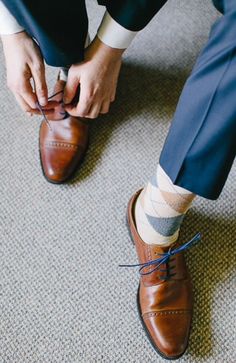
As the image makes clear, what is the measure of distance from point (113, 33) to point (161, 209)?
311 mm

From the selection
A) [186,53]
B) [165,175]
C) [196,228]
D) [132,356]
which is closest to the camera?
[165,175]

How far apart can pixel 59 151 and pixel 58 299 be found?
0.30 meters

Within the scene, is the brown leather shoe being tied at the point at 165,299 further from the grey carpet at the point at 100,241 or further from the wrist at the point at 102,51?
the wrist at the point at 102,51

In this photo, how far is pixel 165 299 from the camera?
811 mm

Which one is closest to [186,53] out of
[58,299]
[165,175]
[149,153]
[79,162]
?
[149,153]

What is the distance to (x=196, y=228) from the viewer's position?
918mm

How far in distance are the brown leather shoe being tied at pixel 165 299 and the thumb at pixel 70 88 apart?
0.98 ft

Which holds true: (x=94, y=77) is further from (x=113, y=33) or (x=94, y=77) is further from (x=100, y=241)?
(x=100, y=241)

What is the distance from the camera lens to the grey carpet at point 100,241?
819 millimetres

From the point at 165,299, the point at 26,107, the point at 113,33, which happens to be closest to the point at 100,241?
the point at 165,299

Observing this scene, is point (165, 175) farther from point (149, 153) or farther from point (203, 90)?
point (149, 153)

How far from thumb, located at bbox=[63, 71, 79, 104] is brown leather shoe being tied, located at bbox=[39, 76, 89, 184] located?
69mm

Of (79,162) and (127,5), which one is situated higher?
(127,5)

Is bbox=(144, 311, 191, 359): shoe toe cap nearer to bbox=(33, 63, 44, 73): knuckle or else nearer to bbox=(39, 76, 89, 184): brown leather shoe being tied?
bbox=(39, 76, 89, 184): brown leather shoe being tied
